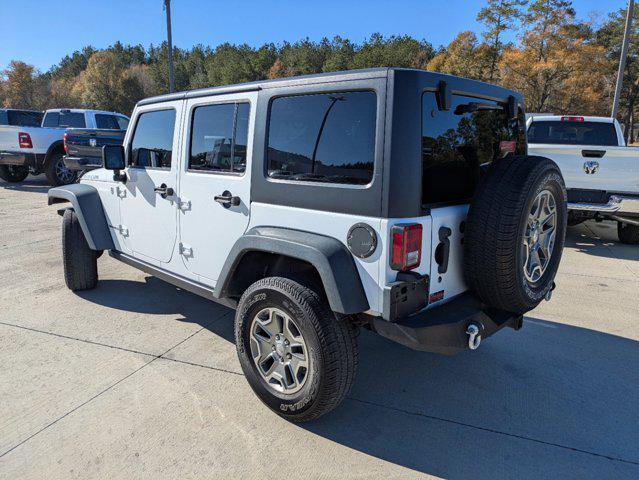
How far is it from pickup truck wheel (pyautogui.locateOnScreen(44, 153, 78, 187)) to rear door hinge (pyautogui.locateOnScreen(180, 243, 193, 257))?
10656mm

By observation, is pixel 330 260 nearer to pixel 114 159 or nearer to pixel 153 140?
pixel 153 140

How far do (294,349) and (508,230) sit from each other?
1.34m

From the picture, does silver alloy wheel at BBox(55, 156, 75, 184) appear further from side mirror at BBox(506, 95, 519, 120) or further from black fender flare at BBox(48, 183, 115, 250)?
side mirror at BBox(506, 95, 519, 120)

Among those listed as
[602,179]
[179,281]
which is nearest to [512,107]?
[179,281]

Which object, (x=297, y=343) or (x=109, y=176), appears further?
(x=109, y=176)

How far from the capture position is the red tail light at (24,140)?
11742 mm

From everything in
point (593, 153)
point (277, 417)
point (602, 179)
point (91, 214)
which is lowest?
point (277, 417)

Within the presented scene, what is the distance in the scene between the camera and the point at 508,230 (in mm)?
2338

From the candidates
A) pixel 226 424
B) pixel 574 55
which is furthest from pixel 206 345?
pixel 574 55

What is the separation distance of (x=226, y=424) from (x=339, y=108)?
191 cm

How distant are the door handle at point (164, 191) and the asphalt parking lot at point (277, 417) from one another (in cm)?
118

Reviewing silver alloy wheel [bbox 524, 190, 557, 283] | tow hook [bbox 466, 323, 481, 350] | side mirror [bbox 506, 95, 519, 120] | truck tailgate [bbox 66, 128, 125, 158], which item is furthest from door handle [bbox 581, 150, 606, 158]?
truck tailgate [bbox 66, 128, 125, 158]

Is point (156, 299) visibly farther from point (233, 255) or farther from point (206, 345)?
point (233, 255)

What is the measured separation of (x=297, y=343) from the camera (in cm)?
255
